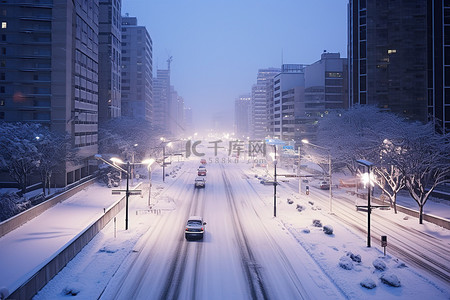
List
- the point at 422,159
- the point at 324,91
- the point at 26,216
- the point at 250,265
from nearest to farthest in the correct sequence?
the point at 250,265, the point at 26,216, the point at 422,159, the point at 324,91

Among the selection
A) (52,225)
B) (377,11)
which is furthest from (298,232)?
(377,11)

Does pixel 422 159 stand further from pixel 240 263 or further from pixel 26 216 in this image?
pixel 26 216

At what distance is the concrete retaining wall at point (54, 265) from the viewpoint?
17.0m

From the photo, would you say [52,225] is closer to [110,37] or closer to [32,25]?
[32,25]

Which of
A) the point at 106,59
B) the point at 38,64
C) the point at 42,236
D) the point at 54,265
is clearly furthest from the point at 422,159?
the point at 106,59

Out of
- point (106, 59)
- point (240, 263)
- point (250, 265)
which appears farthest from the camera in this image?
point (106, 59)

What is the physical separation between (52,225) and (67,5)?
3877 cm

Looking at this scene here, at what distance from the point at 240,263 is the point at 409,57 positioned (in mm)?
66014

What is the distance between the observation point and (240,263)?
2386 cm

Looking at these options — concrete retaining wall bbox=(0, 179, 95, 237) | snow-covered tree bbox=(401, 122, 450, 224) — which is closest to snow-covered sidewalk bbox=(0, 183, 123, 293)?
concrete retaining wall bbox=(0, 179, 95, 237)

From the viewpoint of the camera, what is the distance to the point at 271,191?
56.0 meters

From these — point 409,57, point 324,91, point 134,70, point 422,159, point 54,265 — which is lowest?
point 54,265

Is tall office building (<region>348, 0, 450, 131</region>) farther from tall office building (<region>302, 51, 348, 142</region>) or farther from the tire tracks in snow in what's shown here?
the tire tracks in snow

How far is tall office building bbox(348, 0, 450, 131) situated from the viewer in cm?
7119
